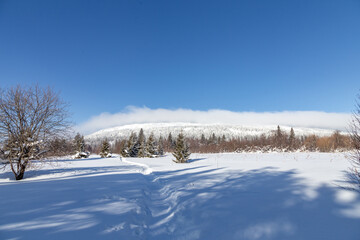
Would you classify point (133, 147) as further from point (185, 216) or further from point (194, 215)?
point (194, 215)

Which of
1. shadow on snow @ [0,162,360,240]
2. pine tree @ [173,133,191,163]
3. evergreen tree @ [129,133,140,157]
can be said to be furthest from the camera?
evergreen tree @ [129,133,140,157]

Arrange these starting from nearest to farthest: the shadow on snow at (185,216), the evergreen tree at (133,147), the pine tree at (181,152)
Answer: the shadow on snow at (185,216)
the pine tree at (181,152)
the evergreen tree at (133,147)

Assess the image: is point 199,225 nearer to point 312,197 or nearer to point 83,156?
point 312,197

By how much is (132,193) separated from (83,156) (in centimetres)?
4278

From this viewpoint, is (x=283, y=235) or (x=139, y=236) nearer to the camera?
(x=283, y=235)

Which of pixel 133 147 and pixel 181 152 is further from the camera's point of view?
pixel 133 147

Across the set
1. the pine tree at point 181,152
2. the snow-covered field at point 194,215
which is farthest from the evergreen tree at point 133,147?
the snow-covered field at point 194,215

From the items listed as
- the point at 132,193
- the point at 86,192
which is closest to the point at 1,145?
the point at 86,192

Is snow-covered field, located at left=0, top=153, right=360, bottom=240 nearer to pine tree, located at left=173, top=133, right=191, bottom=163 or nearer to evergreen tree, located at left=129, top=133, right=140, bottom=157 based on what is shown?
pine tree, located at left=173, top=133, right=191, bottom=163

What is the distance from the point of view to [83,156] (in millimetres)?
42438

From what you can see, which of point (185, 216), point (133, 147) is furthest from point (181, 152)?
point (133, 147)

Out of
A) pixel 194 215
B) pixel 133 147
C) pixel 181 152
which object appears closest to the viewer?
pixel 194 215

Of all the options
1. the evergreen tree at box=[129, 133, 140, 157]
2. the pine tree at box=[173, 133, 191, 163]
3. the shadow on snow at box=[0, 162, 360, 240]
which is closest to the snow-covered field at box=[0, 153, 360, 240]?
the shadow on snow at box=[0, 162, 360, 240]

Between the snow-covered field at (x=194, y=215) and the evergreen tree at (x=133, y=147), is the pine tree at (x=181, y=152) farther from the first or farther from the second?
the evergreen tree at (x=133, y=147)
